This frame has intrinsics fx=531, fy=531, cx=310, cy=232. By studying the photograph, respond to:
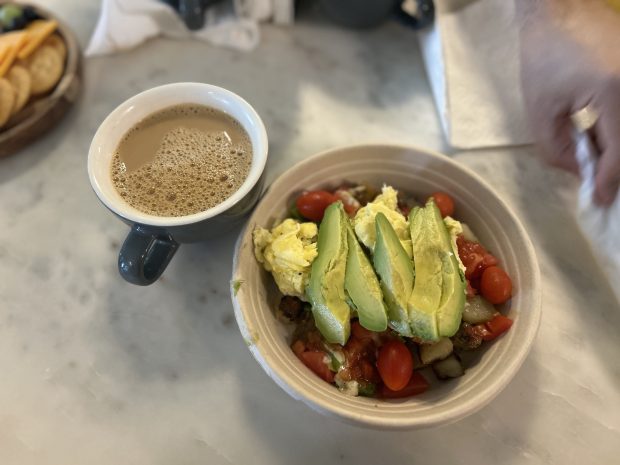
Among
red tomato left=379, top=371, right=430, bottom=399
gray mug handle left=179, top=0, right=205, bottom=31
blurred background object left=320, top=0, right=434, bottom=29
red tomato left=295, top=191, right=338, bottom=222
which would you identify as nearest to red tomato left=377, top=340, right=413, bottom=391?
red tomato left=379, top=371, right=430, bottom=399

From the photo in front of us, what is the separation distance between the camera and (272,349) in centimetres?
74

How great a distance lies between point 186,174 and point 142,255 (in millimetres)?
145

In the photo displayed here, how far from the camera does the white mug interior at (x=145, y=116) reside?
29.4 inches

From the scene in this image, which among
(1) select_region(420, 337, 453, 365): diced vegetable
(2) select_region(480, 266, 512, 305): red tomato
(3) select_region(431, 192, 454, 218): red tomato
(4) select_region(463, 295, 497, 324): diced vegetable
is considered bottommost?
(1) select_region(420, 337, 453, 365): diced vegetable

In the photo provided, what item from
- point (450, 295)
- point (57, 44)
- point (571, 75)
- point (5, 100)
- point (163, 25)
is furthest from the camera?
point (163, 25)

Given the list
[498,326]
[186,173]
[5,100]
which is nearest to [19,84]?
[5,100]

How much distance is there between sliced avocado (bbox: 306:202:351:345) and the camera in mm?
726

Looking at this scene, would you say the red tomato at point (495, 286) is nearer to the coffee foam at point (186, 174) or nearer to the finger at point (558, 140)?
the finger at point (558, 140)

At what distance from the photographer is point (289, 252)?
77 cm

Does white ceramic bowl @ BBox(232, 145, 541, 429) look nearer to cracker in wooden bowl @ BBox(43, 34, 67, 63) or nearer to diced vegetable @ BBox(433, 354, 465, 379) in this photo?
diced vegetable @ BBox(433, 354, 465, 379)

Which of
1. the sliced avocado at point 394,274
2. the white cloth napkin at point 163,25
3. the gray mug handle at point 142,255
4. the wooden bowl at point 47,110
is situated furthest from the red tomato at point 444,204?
the wooden bowl at point 47,110

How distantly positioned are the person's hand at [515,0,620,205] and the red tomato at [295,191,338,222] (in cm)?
38

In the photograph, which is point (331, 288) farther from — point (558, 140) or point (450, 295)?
point (558, 140)

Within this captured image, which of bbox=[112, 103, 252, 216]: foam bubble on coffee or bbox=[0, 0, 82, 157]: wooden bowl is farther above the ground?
bbox=[112, 103, 252, 216]: foam bubble on coffee
